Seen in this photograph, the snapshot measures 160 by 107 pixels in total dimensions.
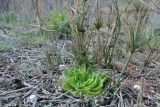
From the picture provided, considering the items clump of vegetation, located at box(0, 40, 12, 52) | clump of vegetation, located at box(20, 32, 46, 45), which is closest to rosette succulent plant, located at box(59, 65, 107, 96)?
clump of vegetation, located at box(0, 40, 12, 52)

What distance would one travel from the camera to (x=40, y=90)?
192cm

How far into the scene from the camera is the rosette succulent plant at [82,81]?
1.67m

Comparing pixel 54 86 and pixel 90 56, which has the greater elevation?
pixel 90 56

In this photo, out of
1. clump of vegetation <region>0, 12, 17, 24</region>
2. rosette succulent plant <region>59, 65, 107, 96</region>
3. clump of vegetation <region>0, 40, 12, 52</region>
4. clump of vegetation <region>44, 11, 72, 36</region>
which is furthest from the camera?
clump of vegetation <region>0, 12, 17, 24</region>

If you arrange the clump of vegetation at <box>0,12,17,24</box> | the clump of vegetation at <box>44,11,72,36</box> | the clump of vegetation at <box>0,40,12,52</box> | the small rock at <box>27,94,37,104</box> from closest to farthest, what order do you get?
the small rock at <box>27,94,37,104</box>, the clump of vegetation at <box>0,40,12,52</box>, the clump of vegetation at <box>44,11,72,36</box>, the clump of vegetation at <box>0,12,17,24</box>

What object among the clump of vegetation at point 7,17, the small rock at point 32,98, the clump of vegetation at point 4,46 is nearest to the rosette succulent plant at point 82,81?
the small rock at point 32,98

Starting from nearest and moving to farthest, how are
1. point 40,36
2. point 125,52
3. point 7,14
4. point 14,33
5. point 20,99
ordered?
point 20,99
point 125,52
point 40,36
point 14,33
point 7,14

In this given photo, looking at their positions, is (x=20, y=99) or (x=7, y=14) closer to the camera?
(x=20, y=99)

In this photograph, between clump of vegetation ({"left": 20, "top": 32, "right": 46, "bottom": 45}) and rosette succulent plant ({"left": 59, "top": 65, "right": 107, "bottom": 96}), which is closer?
rosette succulent plant ({"left": 59, "top": 65, "right": 107, "bottom": 96})

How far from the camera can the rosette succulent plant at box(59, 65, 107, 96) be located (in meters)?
1.67

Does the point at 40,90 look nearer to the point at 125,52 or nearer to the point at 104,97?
the point at 104,97

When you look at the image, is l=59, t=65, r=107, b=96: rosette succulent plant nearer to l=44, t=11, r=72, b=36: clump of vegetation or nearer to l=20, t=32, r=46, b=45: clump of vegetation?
l=20, t=32, r=46, b=45: clump of vegetation

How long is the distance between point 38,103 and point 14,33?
185 centimetres

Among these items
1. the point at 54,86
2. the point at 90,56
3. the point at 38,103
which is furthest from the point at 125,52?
the point at 38,103
